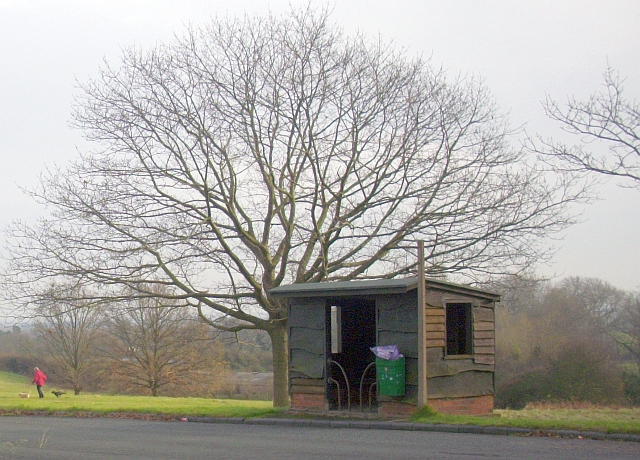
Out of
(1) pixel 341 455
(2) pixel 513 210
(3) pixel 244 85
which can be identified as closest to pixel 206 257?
(3) pixel 244 85

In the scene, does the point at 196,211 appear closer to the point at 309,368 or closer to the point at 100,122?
the point at 100,122

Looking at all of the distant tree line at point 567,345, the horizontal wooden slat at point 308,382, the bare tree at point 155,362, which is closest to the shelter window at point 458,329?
the horizontal wooden slat at point 308,382

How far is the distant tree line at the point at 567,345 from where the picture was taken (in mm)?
31594

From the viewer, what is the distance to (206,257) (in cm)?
2180

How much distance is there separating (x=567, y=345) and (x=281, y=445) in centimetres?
2681

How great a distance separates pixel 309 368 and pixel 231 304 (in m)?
6.33

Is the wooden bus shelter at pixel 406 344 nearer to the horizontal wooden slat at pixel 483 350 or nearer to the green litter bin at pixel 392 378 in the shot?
the horizontal wooden slat at pixel 483 350

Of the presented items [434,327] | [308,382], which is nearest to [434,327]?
[434,327]

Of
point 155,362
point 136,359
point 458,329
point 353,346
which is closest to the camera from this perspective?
point 458,329

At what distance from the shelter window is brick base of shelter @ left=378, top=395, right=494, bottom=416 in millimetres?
1097

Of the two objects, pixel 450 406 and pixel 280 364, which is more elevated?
pixel 280 364

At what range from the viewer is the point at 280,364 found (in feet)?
78.0

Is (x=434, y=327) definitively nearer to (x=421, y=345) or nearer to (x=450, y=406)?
(x=421, y=345)

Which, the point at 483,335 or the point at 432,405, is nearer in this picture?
the point at 432,405
